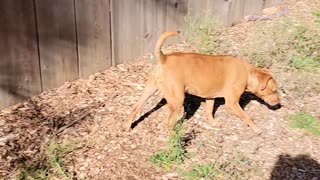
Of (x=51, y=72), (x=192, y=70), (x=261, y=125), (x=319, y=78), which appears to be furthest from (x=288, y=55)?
(x=51, y=72)

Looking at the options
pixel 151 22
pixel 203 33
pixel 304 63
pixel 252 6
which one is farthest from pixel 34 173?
pixel 252 6

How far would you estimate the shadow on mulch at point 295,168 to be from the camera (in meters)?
3.78

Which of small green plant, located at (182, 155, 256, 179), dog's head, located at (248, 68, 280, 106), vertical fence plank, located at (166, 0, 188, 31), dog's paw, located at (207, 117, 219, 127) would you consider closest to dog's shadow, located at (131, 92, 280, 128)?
dog's paw, located at (207, 117, 219, 127)

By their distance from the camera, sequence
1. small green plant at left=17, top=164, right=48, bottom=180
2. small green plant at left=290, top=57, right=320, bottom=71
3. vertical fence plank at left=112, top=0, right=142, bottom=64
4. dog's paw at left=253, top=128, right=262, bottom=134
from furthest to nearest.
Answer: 1. small green plant at left=290, top=57, right=320, bottom=71
2. vertical fence plank at left=112, top=0, right=142, bottom=64
3. dog's paw at left=253, top=128, right=262, bottom=134
4. small green plant at left=17, top=164, right=48, bottom=180

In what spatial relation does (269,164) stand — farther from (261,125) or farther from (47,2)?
(47,2)

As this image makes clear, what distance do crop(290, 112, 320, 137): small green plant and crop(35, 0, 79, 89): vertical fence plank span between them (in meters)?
2.23

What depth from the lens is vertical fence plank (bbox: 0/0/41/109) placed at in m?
4.03

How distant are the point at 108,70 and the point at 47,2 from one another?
3.68ft

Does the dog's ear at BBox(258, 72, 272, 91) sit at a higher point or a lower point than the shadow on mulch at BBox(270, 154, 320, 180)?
higher

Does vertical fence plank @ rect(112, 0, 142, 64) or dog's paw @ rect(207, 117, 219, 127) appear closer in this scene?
dog's paw @ rect(207, 117, 219, 127)

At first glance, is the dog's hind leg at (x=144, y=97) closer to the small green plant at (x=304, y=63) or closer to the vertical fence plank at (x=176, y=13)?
the vertical fence plank at (x=176, y=13)

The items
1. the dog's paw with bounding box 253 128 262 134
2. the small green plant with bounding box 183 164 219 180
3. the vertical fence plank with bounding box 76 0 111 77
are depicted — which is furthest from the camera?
the vertical fence plank with bounding box 76 0 111 77

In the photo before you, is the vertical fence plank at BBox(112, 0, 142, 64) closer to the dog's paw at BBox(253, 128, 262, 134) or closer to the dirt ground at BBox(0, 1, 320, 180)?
the dirt ground at BBox(0, 1, 320, 180)

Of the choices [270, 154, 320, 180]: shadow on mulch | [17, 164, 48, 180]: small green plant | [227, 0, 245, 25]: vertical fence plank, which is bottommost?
[270, 154, 320, 180]: shadow on mulch
